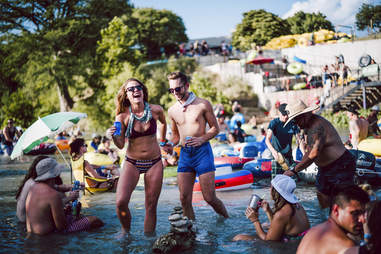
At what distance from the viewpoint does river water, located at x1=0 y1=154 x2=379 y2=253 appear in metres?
4.73

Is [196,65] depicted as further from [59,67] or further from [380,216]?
[380,216]

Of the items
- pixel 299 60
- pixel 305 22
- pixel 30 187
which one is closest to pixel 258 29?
pixel 305 22

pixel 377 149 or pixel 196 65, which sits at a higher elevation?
pixel 196 65

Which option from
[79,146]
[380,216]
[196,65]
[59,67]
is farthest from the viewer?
[196,65]

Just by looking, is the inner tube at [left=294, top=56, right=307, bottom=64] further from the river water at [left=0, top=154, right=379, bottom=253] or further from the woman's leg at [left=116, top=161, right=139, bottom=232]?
the woman's leg at [left=116, top=161, right=139, bottom=232]

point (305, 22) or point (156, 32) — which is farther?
point (156, 32)

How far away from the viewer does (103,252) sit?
471cm

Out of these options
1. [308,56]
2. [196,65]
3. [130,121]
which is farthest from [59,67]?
[130,121]

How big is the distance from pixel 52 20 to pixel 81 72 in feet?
16.7

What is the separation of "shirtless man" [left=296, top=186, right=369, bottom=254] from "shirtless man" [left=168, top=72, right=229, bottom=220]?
234cm

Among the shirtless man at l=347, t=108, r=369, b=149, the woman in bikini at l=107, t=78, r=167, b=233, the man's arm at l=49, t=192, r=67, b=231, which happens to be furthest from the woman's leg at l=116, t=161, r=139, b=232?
the shirtless man at l=347, t=108, r=369, b=149

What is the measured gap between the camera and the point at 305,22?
5050 centimetres

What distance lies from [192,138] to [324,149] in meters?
1.63

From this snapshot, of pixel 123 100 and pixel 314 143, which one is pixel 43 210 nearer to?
pixel 123 100
